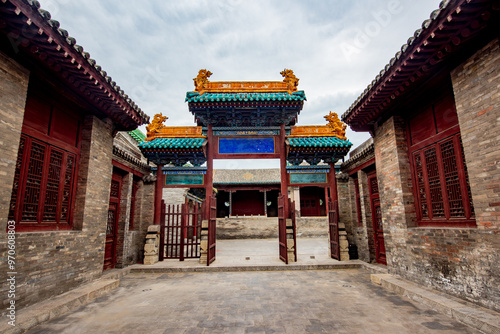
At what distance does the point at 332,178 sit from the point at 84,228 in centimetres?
770

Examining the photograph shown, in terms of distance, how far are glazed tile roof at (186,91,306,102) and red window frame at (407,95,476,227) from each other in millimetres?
3860

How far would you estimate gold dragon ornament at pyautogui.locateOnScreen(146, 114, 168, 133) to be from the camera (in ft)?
32.9

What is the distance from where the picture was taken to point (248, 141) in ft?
31.4

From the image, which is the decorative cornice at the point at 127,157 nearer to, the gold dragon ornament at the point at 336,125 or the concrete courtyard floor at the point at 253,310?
the concrete courtyard floor at the point at 253,310

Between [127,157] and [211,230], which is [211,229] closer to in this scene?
[211,230]

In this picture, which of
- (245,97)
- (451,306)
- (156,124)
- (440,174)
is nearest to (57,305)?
(451,306)

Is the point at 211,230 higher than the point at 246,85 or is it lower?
lower

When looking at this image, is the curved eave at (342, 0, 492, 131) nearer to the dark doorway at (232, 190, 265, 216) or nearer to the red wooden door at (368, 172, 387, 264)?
the red wooden door at (368, 172, 387, 264)

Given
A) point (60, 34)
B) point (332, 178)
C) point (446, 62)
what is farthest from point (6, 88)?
point (332, 178)

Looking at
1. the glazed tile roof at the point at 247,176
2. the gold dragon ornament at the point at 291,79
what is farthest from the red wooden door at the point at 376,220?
the glazed tile roof at the point at 247,176

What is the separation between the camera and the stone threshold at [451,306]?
11.5 ft

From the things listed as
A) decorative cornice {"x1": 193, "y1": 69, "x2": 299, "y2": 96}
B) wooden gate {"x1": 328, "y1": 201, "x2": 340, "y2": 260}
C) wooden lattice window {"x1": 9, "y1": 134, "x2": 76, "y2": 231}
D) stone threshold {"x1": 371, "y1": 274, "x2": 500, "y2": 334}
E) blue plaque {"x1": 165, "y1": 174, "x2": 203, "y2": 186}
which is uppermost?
decorative cornice {"x1": 193, "y1": 69, "x2": 299, "y2": 96}

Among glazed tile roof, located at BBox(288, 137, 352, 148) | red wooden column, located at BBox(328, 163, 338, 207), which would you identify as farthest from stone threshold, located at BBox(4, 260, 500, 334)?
glazed tile roof, located at BBox(288, 137, 352, 148)

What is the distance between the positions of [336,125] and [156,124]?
22.6 ft
